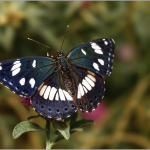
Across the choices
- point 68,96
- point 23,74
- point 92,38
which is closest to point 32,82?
point 23,74

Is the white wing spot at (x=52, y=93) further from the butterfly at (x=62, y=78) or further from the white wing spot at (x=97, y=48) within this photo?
the white wing spot at (x=97, y=48)

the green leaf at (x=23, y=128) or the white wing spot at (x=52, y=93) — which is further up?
the white wing spot at (x=52, y=93)

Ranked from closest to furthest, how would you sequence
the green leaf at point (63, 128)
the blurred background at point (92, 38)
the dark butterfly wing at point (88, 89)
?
1. the green leaf at point (63, 128)
2. the dark butterfly wing at point (88, 89)
3. the blurred background at point (92, 38)

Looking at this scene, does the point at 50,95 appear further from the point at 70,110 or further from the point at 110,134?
the point at 110,134

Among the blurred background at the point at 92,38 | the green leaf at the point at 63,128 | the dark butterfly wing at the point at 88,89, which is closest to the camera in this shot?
the green leaf at the point at 63,128

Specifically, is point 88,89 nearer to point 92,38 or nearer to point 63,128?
point 63,128

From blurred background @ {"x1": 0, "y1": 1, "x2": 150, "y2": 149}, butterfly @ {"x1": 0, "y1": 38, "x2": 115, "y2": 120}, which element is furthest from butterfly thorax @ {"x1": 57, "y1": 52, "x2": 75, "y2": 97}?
blurred background @ {"x1": 0, "y1": 1, "x2": 150, "y2": 149}

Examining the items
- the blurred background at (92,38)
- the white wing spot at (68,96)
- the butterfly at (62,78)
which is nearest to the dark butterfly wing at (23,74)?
the butterfly at (62,78)
